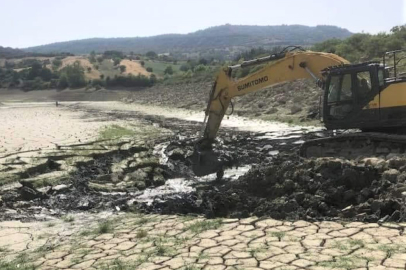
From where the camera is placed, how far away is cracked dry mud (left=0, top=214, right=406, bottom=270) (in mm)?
5680

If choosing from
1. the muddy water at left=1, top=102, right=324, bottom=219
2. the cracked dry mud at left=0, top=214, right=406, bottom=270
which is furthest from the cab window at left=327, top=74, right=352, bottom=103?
the cracked dry mud at left=0, top=214, right=406, bottom=270

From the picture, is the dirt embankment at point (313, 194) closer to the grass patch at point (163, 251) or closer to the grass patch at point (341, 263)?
the grass patch at point (341, 263)

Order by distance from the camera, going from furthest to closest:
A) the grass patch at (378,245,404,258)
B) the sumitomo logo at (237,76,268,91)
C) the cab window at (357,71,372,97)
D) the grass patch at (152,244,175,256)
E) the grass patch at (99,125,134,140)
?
the grass patch at (99,125,134,140)
the sumitomo logo at (237,76,268,91)
the cab window at (357,71,372,97)
the grass patch at (152,244,175,256)
the grass patch at (378,245,404,258)

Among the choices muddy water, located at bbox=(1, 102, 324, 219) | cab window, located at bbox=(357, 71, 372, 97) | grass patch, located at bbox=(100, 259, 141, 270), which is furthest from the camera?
cab window, located at bbox=(357, 71, 372, 97)

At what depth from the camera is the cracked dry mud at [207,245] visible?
5.68 meters

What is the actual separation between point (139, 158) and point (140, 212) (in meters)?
5.38

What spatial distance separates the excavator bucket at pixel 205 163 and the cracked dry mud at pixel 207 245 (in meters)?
4.34

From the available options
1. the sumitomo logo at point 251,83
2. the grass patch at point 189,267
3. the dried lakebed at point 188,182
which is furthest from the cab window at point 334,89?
the grass patch at point 189,267

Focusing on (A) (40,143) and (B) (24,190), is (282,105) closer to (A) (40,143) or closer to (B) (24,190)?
(A) (40,143)

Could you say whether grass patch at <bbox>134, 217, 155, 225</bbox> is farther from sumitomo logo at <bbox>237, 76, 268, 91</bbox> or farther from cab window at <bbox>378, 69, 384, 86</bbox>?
cab window at <bbox>378, 69, 384, 86</bbox>

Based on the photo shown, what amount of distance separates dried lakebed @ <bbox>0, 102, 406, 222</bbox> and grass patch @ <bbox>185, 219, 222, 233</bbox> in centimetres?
69

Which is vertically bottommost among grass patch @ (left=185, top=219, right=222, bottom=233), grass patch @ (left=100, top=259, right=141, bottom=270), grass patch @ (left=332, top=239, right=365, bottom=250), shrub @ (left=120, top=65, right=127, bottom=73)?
grass patch @ (left=100, top=259, right=141, bottom=270)

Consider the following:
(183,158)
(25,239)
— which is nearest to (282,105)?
(183,158)

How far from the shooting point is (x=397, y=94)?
10.4m
